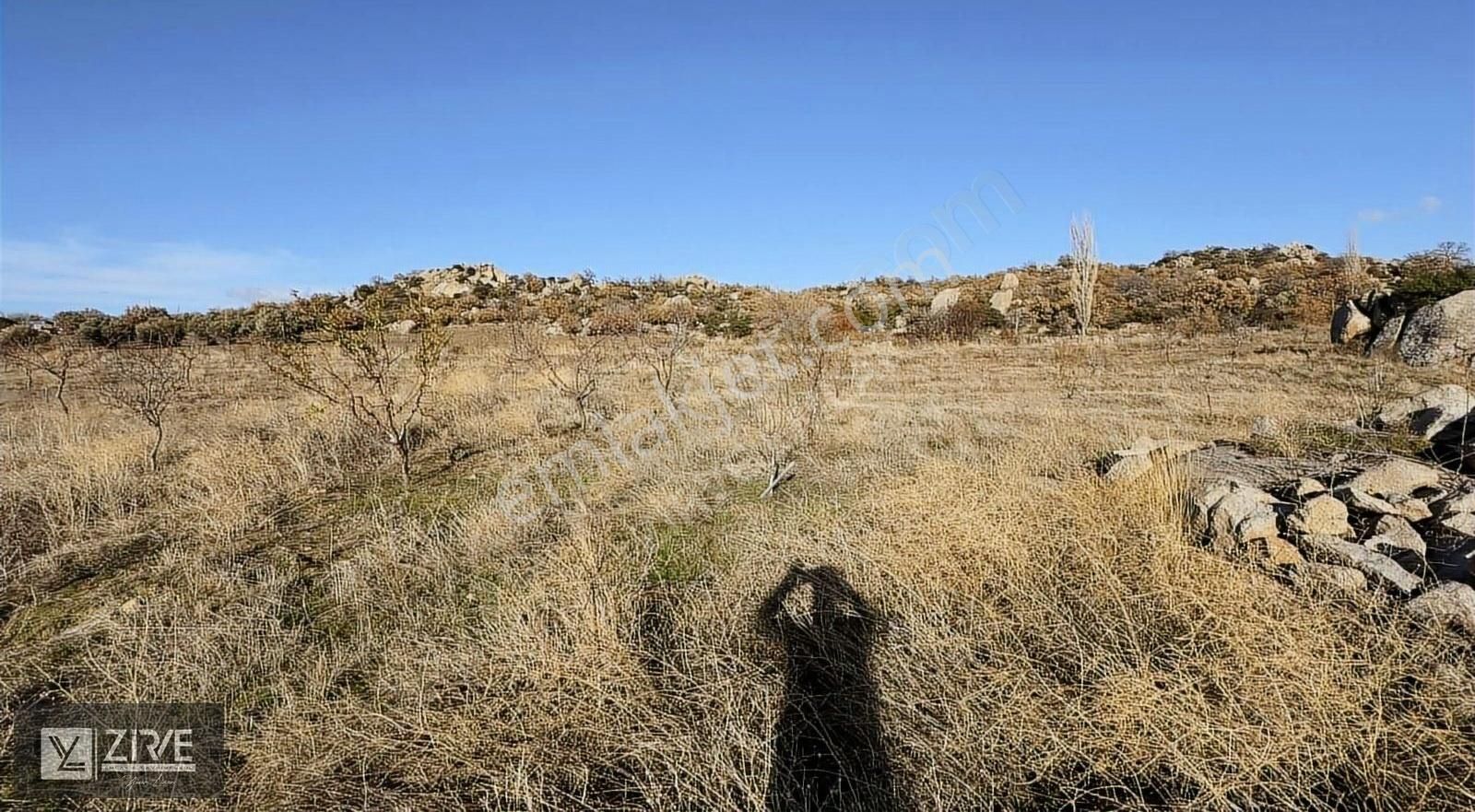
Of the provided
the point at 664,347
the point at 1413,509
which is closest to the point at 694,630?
the point at 1413,509

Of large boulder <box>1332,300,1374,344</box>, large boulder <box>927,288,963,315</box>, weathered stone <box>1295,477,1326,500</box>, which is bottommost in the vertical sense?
weathered stone <box>1295,477,1326,500</box>

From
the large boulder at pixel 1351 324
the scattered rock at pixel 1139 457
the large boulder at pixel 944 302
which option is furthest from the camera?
the large boulder at pixel 944 302

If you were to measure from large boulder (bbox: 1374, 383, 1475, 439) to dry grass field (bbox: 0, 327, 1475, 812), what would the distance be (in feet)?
1.68

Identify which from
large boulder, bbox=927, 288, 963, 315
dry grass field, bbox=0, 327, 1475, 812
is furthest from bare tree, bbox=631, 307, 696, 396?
large boulder, bbox=927, 288, 963, 315

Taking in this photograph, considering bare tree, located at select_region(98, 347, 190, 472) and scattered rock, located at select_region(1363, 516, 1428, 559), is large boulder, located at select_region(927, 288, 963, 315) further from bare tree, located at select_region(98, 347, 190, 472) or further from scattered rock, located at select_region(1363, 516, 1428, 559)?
bare tree, located at select_region(98, 347, 190, 472)

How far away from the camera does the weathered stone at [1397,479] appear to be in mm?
3443

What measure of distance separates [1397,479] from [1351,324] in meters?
11.7

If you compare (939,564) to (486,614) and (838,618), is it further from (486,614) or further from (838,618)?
(486,614)

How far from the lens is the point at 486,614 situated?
11.2 feet

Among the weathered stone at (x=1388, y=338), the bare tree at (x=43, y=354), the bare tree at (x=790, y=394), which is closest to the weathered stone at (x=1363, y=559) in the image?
the bare tree at (x=790, y=394)

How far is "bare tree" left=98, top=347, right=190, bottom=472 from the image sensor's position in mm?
6625

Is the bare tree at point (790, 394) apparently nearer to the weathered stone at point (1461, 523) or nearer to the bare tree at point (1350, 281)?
the weathered stone at point (1461, 523)

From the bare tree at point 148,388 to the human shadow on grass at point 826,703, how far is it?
6453 mm

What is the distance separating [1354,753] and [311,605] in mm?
4665
